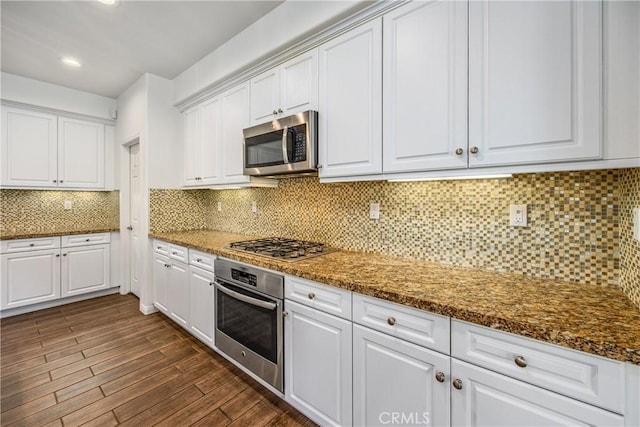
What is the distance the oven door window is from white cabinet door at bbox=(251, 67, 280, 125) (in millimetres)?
1350

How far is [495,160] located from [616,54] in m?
0.49

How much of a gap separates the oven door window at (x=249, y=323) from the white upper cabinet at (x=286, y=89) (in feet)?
4.39

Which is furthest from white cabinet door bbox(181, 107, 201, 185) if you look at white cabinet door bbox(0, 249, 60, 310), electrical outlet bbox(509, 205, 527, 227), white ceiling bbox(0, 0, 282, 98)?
electrical outlet bbox(509, 205, 527, 227)

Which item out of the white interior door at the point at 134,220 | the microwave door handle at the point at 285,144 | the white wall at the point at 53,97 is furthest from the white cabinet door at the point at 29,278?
the microwave door handle at the point at 285,144

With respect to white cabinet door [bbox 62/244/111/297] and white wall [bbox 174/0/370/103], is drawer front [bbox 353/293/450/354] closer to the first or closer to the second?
white wall [bbox 174/0/370/103]

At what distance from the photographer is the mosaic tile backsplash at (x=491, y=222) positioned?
1267mm

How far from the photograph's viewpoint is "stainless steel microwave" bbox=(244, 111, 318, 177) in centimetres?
190

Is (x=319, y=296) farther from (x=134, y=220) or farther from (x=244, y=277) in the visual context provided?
(x=134, y=220)

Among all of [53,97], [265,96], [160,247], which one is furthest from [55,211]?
[265,96]

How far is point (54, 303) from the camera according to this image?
354cm

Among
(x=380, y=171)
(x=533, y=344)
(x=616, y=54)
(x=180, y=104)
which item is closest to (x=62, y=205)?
(x=180, y=104)

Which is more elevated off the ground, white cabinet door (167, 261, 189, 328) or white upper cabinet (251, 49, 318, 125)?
white upper cabinet (251, 49, 318, 125)

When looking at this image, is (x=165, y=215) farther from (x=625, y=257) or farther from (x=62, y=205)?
(x=625, y=257)

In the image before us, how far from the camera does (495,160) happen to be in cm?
124
